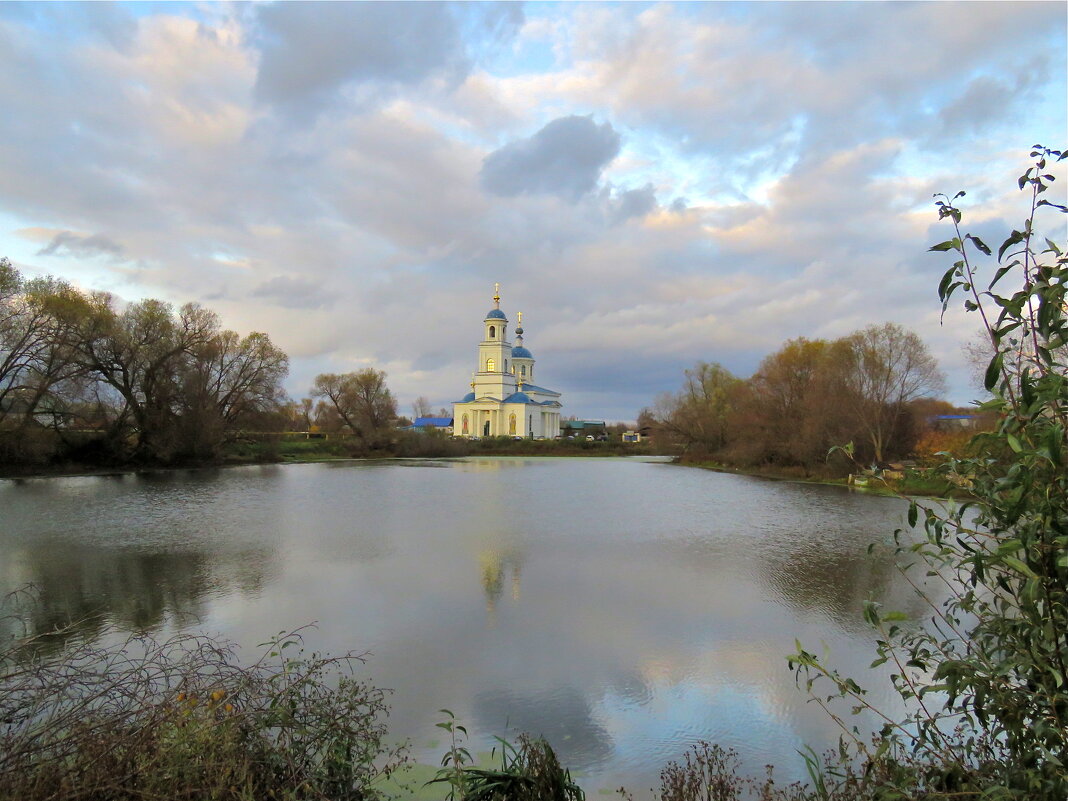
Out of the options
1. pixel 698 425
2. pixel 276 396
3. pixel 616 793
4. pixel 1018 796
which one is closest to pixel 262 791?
pixel 616 793

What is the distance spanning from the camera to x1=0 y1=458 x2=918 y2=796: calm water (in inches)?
228

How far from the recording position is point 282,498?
22.9m

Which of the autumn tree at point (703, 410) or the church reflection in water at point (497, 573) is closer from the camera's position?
the church reflection in water at point (497, 573)

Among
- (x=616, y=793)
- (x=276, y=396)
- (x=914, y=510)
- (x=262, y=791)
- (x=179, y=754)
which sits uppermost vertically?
(x=276, y=396)

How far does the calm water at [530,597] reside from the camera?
19.0 feet

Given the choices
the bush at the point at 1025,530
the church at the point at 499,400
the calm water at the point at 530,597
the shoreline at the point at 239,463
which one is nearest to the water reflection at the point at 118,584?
the calm water at the point at 530,597

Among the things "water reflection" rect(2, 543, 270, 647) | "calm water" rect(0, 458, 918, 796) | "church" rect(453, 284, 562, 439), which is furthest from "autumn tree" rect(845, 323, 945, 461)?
"church" rect(453, 284, 562, 439)

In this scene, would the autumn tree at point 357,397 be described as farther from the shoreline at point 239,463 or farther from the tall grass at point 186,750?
the tall grass at point 186,750

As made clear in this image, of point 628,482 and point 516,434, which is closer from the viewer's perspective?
point 628,482

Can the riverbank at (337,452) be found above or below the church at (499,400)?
below

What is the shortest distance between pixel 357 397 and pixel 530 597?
52.9 metres

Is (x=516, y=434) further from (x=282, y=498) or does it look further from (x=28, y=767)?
(x=28, y=767)

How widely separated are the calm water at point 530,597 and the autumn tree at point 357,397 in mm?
38696

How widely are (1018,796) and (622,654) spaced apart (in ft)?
17.1
